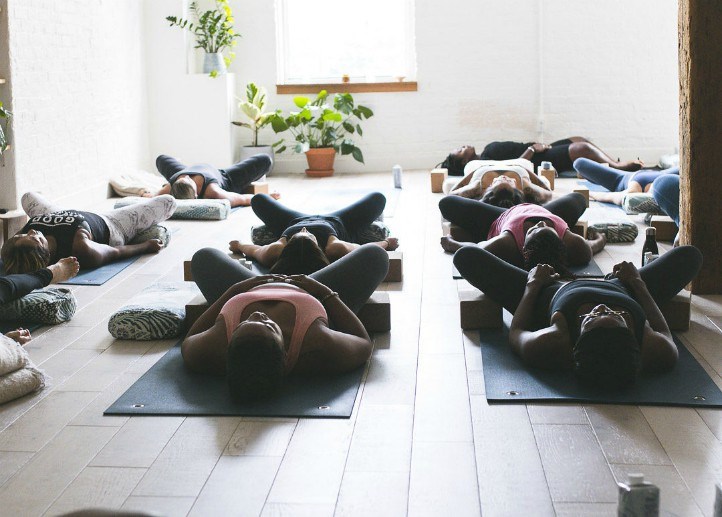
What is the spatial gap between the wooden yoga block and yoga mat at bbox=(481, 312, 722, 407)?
59 centimetres

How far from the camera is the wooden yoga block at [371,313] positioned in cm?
392

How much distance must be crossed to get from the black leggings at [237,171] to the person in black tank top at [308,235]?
8.78ft

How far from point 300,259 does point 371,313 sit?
0.51m

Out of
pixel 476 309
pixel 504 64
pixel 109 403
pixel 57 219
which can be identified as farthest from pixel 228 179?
pixel 109 403

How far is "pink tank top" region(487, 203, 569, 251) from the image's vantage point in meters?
4.94

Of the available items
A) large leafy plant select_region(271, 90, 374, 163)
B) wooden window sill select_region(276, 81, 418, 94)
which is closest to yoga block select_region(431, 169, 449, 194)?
large leafy plant select_region(271, 90, 374, 163)

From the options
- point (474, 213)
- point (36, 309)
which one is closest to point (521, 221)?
point (474, 213)

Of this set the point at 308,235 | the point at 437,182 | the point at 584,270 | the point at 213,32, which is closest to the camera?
the point at 308,235

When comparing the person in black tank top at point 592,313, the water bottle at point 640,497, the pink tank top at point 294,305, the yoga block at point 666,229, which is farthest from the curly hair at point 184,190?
the water bottle at point 640,497

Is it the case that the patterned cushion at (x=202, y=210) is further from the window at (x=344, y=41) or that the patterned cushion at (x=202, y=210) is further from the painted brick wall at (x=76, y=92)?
the window at (x=344, y=41)

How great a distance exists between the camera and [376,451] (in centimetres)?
269

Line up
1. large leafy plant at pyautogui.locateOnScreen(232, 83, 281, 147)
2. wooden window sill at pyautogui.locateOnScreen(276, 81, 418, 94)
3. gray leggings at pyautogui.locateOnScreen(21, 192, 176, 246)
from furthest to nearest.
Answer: wooden window sill at pyautogui.locateOnScreen(276, 81, 418, 94)
large leafy plant at pyautogui.locateOnScreen(232, 83, 281, 147)
gray leggings at pyautogui.locateOnScreen(21, 192, 176, 246)

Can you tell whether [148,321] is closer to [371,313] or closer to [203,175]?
[371,313]

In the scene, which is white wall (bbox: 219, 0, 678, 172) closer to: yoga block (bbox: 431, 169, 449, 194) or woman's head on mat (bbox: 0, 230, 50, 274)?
yoga block (bbox: 431, 169, 449, 194)
